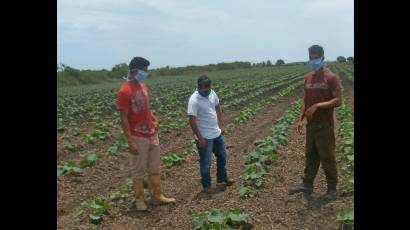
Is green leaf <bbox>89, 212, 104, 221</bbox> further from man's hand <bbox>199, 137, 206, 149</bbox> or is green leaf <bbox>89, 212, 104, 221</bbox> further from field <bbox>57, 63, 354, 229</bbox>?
man's hand <bbox>199, 137, 206, 149</bbox>

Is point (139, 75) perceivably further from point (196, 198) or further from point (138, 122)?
point (196, 198)

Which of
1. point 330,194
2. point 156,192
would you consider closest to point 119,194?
point 156,192

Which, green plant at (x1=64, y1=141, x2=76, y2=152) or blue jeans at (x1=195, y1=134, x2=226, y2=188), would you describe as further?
green plant at (x1=64, y1=141, x2=76, y2=152)

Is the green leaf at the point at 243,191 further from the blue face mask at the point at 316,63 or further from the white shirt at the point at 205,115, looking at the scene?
the blue face mask at the point at 316,63

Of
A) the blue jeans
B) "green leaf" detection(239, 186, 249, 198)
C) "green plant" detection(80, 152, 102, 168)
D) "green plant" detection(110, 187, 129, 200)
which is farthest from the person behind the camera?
"green plant" detection(80, 152, 102, 168)

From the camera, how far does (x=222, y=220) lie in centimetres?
583

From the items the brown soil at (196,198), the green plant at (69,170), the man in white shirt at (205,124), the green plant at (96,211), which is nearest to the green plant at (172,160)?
the brown soil at (196,198)

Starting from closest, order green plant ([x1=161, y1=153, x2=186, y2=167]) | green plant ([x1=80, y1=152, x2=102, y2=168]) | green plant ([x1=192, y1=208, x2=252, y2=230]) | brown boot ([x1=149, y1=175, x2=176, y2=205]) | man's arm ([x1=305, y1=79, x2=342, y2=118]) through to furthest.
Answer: green plant ([x1=192, y1=208, x2=252, y2=230]) → man's arm ([x1=305, y1=79, x2=342, y2=118]) → brown boot ([x1=149, y1=175, x2=176, y2=205]) → green plant ([x1=161, y1=153, x2=186, y2=167]) → green plant ([x1=80, y1=152, x2=102, y2=168])

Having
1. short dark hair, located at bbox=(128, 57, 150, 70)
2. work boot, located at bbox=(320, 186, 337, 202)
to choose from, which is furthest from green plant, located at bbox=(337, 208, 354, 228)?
short dark hair, located at bbox=(128, 57, 150, 70)

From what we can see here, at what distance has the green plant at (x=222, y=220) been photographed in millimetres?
5754

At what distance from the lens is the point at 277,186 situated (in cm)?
777

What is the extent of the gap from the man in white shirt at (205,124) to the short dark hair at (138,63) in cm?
86

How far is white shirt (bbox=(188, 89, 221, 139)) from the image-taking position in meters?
7.26

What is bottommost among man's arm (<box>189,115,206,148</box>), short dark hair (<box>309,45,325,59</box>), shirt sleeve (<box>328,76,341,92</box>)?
man's arm (<box>189,115,206,148</box>)
